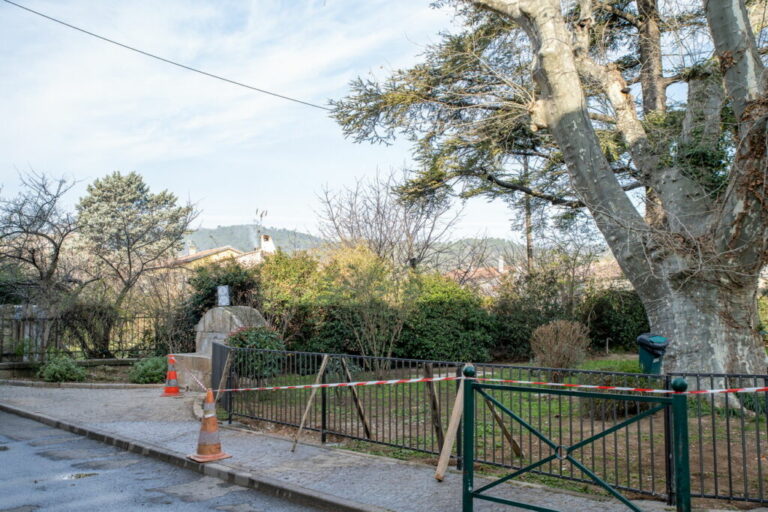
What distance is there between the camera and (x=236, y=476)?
6.61 m

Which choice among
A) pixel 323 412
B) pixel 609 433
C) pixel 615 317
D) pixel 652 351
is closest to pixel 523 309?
pixel 615 317

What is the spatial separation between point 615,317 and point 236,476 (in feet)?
59.1

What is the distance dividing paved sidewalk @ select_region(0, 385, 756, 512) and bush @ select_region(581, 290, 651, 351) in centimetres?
1513

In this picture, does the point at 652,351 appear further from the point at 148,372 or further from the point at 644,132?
the point at 148,372

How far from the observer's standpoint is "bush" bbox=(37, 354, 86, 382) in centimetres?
1477

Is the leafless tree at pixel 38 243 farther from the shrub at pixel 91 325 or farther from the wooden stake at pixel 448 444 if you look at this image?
the wooden stake at pixel 448 444

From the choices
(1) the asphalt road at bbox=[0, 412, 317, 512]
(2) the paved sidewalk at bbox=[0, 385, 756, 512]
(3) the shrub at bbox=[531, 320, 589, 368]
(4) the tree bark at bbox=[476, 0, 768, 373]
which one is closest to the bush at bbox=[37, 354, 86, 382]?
(2) the paved sidewalk at bbox=[0, 385, 756, 512]

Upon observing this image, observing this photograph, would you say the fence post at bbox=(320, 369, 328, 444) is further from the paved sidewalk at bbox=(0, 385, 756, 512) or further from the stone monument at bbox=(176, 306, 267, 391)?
the stone monument at bbox=(176, 306, 267, 391)

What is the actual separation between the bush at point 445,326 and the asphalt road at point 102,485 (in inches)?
398

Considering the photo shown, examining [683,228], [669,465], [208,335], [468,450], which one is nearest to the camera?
[468,450]

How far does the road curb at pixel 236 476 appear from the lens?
220 inches

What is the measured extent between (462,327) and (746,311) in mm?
9684

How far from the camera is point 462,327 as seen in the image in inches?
732

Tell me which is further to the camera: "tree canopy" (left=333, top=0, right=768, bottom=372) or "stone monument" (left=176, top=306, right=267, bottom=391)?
"stone monument" (left=176, top=306, right=267, bottom=391)
